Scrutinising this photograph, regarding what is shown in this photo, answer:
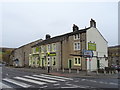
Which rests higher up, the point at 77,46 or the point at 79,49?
the point at 77,46

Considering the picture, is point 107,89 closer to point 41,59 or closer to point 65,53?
point 65,53

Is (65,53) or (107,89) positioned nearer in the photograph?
(107,89)

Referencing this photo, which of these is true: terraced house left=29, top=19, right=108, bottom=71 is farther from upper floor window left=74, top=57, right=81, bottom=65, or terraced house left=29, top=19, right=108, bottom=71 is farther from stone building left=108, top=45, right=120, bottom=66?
stone building left=108, top=45, right=120, bottom=66

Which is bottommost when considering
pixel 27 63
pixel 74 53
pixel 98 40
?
pixel 27 63

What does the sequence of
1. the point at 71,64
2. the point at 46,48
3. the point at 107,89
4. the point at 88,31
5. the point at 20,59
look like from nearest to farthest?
the point at 107,89, the point at 88,31, the point at 71,64, the point at 46,48, the point at 20,59

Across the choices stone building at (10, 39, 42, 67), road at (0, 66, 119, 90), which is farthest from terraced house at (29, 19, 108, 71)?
stone building at (10, 39, 42, 67)

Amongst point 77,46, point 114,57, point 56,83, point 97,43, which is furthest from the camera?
point 114,57

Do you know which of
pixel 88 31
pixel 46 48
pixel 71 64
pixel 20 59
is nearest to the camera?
pixel 88 31

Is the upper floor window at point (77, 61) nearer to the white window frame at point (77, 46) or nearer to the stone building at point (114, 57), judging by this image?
the white window frame at point (77, 46)

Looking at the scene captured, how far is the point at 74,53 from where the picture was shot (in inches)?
1176

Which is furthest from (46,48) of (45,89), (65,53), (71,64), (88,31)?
(45,89)

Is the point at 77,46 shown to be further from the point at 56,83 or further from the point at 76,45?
the point at 56,83

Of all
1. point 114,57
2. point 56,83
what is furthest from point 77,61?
point 114,57

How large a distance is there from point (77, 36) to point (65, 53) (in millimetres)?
4908
